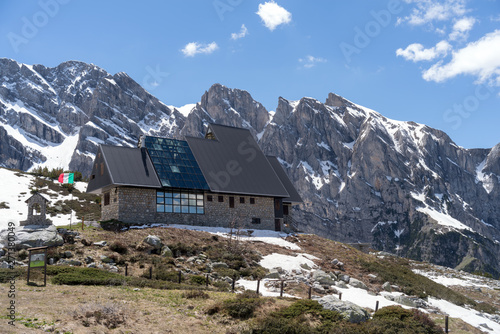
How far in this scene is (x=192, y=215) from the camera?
166 feet

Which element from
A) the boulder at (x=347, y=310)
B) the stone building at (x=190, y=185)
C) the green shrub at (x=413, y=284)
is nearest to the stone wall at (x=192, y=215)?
the stone building at (x=190, y=185)

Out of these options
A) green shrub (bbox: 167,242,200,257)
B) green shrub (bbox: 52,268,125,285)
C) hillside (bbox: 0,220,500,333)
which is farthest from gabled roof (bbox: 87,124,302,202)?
green shrub (bbox: 52,268,125,285)

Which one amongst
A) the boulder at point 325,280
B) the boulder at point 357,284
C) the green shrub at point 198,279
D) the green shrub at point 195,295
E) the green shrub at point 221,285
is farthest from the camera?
the boulder at point 357,284

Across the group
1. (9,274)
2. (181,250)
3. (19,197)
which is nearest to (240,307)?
(9,274)

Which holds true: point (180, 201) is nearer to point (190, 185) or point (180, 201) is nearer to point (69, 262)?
point (190, 185)

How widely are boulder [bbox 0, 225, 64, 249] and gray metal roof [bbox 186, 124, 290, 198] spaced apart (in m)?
20.0

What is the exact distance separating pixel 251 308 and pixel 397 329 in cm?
677

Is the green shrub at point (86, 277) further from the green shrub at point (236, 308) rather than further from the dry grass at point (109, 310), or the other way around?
the green shrub at point (236, 308)

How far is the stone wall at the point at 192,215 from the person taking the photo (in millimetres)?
47312

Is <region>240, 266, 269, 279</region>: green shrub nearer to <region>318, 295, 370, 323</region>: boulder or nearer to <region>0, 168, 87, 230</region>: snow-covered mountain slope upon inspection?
<region>318, 295, 370, 323</region>: boulder

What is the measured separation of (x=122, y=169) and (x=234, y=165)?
569 inches

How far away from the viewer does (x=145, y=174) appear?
49312 millimetres

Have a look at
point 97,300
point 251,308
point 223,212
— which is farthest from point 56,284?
point 223,212

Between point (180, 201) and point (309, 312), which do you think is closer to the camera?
point (309, 312)
